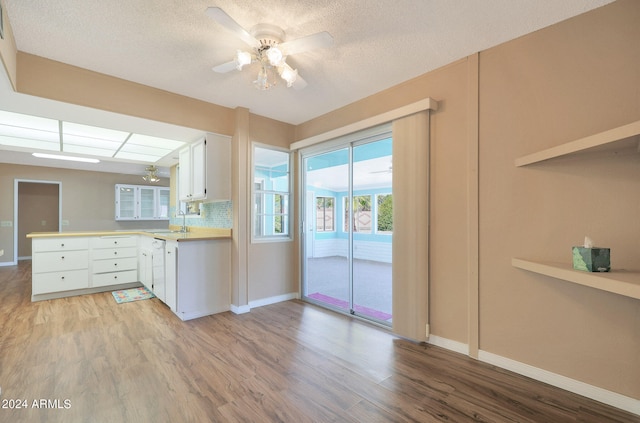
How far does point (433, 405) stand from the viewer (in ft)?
5.74

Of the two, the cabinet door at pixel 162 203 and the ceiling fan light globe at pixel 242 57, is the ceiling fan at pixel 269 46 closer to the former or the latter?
the ceiling fan light globe at pixel 242 57

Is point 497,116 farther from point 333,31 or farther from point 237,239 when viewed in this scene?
point 237,239

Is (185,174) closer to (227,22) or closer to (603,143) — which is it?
(227,22)

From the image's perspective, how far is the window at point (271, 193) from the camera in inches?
152

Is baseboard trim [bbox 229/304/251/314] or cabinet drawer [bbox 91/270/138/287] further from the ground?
cabinet drawer [bbox 91/270/138/287]

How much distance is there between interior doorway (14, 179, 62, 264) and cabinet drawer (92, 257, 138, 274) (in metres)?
5.25

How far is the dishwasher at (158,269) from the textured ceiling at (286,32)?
79.5 inches

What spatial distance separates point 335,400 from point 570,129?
2.43 metres

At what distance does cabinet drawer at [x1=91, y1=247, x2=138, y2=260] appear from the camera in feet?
14.0

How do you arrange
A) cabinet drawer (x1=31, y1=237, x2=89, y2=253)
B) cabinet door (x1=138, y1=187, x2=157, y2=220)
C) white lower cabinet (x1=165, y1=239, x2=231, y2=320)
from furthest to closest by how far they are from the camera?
cabinet door (x1=138, y1=187, x2=157, y2=220), cabinet drawer (x1=31, y1=237, x2=89, y2=253), white lower cabinet (x1=165, y1=239, x2=231, y2=320)

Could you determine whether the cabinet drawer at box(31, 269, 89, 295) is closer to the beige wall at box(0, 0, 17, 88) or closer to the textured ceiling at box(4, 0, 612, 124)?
the beige wall at box(0, 0, 17, 88)

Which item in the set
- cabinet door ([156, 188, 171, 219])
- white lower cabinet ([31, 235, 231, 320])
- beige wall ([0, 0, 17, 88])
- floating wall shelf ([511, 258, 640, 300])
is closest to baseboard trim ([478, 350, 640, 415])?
floating wall shelf ([511, 258, 640, 300])

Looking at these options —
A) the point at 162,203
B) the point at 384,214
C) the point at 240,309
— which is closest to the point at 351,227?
the point at 384,214

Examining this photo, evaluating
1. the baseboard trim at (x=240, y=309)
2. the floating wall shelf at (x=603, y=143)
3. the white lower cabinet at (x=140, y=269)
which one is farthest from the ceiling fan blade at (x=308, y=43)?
the baseboard trim at (x=240, y=309)
